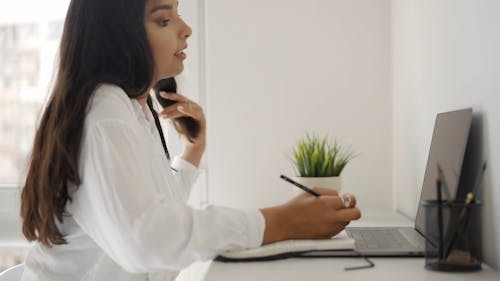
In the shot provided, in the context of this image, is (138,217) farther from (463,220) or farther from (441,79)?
(441,79)

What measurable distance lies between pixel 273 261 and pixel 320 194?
6.0 inches

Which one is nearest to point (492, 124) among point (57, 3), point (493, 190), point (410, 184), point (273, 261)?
point (493, 190)

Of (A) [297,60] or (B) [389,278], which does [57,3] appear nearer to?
(A) [297,60]

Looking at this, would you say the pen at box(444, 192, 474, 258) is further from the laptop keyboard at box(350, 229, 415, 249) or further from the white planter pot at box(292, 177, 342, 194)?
the white planter pot at box(292, 177, 342, 194)

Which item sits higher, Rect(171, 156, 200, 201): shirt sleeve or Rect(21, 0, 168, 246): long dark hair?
Rect(21, 0, 168, 246): long dark hair

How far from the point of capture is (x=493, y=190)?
3.56ft

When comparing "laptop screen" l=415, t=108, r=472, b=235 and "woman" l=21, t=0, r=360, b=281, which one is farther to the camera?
"laptop screen" l=415, t=108, r=472, b=235

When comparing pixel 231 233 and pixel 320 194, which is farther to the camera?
pixel 320 194

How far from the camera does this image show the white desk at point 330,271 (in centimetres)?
100

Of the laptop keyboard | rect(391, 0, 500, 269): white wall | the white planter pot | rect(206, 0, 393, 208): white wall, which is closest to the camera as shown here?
rect(391, 0, 500, 269): white wall

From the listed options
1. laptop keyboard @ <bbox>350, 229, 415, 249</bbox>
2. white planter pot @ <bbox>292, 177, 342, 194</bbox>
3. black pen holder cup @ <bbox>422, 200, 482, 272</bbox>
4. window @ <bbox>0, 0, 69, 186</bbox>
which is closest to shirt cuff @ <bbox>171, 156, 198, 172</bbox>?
white planter pot @ <bbox>292, 177, 342, 194</bbox>

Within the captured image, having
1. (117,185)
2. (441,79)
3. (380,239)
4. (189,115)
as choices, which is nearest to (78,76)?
(117,185)

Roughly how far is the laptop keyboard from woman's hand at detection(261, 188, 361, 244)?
0.48ft

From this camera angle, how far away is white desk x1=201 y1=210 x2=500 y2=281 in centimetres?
100
